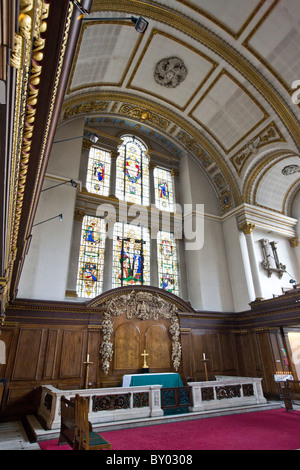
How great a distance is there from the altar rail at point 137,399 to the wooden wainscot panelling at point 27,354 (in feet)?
2.78

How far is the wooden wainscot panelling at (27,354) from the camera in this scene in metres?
7.55

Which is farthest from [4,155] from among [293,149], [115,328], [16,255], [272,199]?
[272,199]

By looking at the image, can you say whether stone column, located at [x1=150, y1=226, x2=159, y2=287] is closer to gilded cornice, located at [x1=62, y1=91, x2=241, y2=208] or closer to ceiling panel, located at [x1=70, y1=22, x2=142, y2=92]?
gilded cornice, located at [x1=62, y1=91, x2=241, y2=208]

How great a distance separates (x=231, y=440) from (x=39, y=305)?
6237 millimetres

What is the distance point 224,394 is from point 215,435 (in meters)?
2.96

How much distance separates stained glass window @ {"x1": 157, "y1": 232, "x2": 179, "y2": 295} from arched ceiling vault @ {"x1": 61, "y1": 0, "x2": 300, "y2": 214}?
11.7 feet

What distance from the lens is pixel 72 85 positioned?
10883mm

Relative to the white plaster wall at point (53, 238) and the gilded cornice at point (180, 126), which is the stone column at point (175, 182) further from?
the white plaster wall at point (53, 238)

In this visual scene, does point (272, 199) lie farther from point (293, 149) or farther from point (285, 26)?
point (285, 26)

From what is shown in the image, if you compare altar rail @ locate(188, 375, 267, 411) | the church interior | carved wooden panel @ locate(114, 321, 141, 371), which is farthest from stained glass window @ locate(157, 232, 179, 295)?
altar rail @ locate(188, 375, 267, 411)

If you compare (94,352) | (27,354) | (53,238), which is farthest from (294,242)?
(27,354)

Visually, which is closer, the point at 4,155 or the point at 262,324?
the point at 4,155

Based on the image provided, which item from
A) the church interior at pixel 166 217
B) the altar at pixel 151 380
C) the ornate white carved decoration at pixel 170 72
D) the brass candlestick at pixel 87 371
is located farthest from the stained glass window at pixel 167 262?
the ornate white carved decoration at pixel 170 72
